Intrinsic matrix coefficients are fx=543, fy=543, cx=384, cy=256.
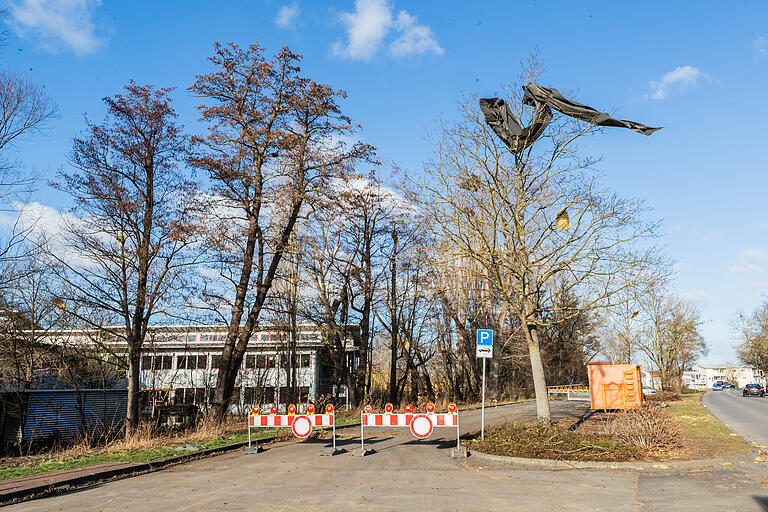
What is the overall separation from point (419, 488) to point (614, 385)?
17.7 metres

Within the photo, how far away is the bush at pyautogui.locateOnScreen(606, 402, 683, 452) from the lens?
11070 mm

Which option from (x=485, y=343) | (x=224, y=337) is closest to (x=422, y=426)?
(x=485, y=343)

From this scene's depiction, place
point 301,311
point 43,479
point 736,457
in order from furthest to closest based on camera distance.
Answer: point 301,311 → point 736,457 → point 43,479

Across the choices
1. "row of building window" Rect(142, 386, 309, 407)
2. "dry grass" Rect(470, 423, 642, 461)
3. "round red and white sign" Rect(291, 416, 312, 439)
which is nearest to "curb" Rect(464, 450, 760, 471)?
"dry grass" Rect(470, 423, 642, 461)

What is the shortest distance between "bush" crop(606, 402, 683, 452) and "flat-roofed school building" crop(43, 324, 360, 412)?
15.6 metres

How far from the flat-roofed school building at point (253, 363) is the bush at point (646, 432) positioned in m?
15.6

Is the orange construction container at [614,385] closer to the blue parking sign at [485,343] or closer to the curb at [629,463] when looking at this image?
the curb at [629,463]

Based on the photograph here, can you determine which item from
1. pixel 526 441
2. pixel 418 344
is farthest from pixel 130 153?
pixel 418 344

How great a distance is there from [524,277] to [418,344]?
74.3 feet

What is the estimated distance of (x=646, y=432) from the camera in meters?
11.2

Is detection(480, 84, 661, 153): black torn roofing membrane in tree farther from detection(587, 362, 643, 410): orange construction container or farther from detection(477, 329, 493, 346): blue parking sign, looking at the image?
detection(587, 362, 643, 410): orange construction container

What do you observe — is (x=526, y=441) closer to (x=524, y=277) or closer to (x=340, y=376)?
(x=524, y=277)

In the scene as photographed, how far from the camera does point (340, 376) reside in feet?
103

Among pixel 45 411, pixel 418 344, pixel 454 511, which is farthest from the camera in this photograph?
pixel 418 344
